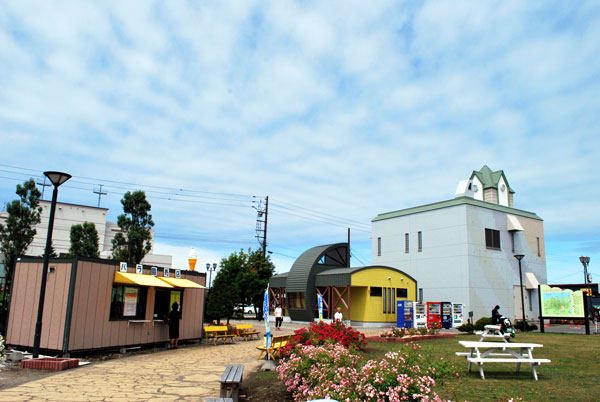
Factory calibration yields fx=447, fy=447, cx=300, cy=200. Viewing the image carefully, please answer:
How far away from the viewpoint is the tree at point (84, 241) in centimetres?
3014

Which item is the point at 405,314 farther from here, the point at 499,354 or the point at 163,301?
the point at 499,354

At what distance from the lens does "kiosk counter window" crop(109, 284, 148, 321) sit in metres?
14.8

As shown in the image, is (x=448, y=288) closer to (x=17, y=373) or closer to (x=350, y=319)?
(x=350, y=319)

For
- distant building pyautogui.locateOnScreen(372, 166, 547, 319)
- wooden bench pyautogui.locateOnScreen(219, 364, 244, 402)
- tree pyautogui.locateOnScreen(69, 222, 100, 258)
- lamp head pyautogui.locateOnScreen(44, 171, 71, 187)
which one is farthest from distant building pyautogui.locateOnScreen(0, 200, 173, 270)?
wooden bench pyautogui.locateOnScreen(219, 364, 244, 402)

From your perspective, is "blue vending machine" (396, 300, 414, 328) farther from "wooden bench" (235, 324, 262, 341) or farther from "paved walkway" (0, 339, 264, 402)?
"paved walkway" (0, 339, 264, 402)

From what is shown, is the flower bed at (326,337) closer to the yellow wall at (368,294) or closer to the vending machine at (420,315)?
the vending machine at (420,315)

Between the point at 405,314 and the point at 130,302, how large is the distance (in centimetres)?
1798

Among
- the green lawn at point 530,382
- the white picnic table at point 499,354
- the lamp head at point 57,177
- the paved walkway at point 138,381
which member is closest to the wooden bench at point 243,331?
the paved walkway at point 138,381

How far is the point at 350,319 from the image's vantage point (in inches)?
1283

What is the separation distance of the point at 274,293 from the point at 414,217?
46.4ft

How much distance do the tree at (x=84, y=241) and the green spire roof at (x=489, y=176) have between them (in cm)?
3333

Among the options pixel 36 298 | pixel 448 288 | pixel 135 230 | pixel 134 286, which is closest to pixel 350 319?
pixel 448 288

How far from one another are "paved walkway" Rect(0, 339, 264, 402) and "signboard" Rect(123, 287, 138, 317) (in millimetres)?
1599

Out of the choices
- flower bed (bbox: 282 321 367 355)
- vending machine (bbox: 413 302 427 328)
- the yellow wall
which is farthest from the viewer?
the yellow wall
